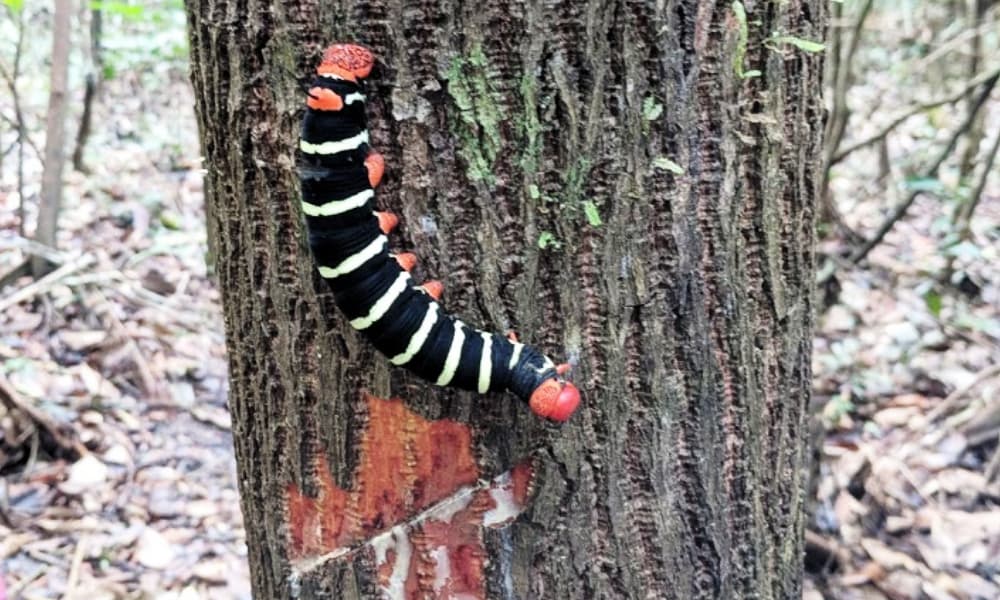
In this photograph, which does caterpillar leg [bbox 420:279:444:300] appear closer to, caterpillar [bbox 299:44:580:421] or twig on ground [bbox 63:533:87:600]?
caterpillar [bbox 299:44:580:421]

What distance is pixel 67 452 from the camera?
4.22m

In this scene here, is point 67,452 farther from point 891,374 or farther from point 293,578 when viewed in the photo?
point 891,374

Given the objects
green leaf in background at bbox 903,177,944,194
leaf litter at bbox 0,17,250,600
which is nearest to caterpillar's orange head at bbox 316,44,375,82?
leaf litter at bbox 0,17,250,600

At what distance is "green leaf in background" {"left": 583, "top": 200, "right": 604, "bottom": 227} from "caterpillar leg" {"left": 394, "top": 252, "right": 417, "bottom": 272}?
29cm

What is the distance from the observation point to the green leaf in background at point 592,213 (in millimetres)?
1416

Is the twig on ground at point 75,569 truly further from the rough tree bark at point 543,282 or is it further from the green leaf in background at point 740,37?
the green leaf in background at point 740,37

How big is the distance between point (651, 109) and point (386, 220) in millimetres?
453

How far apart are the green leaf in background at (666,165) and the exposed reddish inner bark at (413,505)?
0.54 metres

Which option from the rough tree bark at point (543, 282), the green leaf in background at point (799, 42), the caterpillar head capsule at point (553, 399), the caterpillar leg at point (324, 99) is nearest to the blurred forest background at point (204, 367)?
the rough tree bark at point (543, 282)

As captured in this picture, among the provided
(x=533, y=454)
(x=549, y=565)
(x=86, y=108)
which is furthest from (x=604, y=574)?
(x=86, y=108)

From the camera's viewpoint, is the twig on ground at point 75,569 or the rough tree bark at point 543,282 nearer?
the rough tree bark at point 543,282

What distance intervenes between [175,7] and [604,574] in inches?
353

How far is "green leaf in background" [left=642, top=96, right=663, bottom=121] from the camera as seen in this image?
1.38 meters

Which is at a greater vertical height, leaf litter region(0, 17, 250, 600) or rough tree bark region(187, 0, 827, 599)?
rough tree bark region(187, 0, 827, 599)
